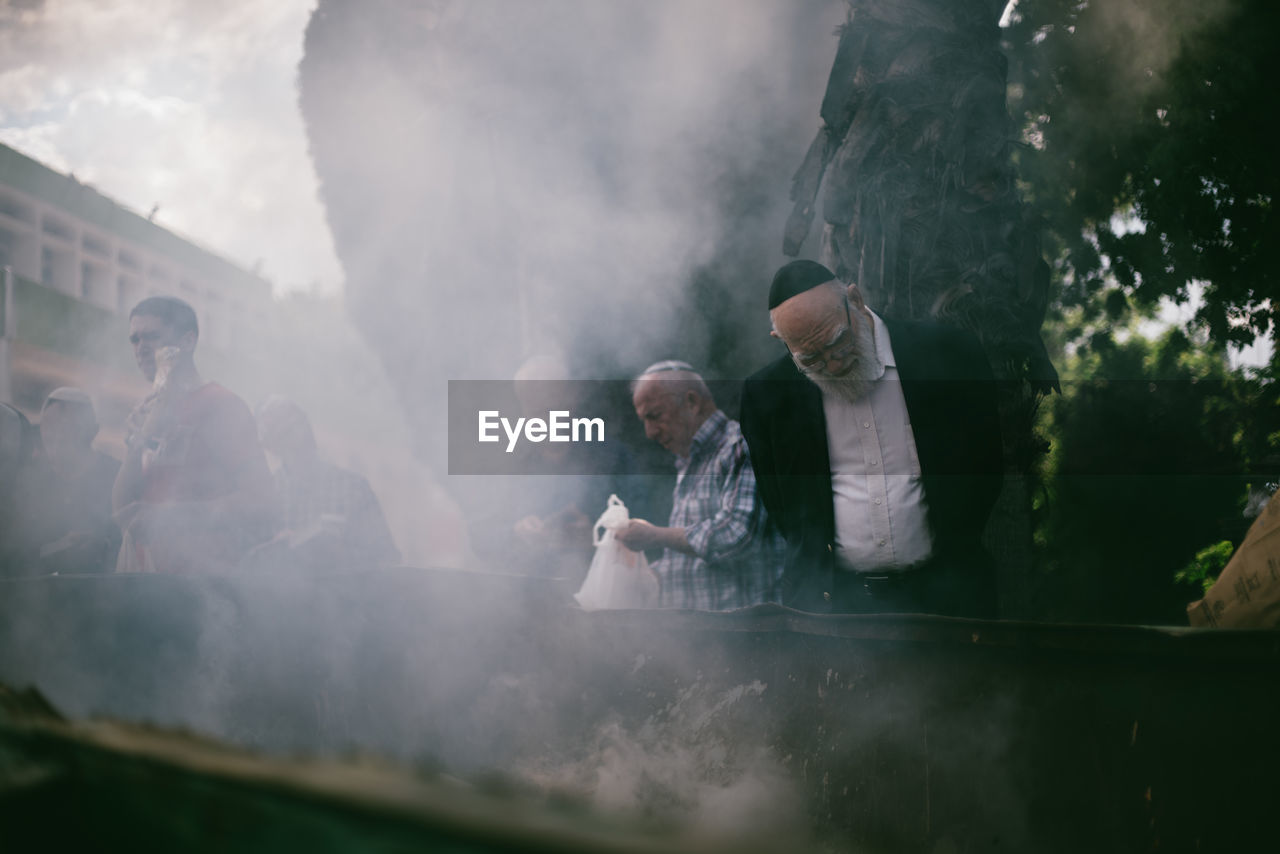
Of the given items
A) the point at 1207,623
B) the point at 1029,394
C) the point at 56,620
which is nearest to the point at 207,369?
the point at 56,620

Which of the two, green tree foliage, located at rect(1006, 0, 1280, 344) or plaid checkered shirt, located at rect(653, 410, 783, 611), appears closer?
plaid checkered shirt, located at rect(653, 410, 783, 611)

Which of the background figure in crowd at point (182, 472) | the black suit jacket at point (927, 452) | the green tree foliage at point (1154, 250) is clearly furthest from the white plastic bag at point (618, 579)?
the green tree foliage at point (1154, 250)

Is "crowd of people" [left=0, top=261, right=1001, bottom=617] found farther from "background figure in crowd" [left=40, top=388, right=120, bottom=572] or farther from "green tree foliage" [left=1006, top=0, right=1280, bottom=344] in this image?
"green tree foliage" [left=1006, top=0, right=1280, bottom=344]

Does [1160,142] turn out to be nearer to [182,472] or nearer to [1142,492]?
[1142,492]

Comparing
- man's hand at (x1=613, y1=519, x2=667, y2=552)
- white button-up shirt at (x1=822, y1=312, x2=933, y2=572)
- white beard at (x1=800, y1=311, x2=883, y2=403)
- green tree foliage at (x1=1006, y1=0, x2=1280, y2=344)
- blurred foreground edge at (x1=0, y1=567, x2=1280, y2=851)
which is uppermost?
green tree foliage at (x1=1006, y1=0, x2=1280, y2=344)

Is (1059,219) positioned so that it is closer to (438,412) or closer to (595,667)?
(595,667)

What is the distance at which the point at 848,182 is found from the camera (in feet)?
12.2

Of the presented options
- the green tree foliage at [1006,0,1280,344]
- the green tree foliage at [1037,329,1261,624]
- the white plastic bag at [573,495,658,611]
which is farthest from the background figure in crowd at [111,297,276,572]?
the green tree foliage at [1037,329,1261,624]

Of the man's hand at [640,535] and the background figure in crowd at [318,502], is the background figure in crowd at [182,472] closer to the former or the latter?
the background figure in crowd at [318,502]

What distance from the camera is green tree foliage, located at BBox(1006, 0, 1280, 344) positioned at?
3814 millimetres

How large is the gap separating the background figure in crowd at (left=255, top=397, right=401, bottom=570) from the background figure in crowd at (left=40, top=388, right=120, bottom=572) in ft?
2.97

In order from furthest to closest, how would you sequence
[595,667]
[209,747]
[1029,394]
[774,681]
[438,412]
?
[438,412]
[1029,394]
[595,667]
[774,681]
[209,747]

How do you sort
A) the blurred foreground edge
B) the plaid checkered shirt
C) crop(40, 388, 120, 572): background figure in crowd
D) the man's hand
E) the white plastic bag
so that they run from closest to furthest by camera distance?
the blurred foreground edge < the plaid checkered shirt < the man's hand < the white plastic bag < crop(40, 388, 120, 572): background figure in crowd

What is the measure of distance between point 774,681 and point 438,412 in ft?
25.6
